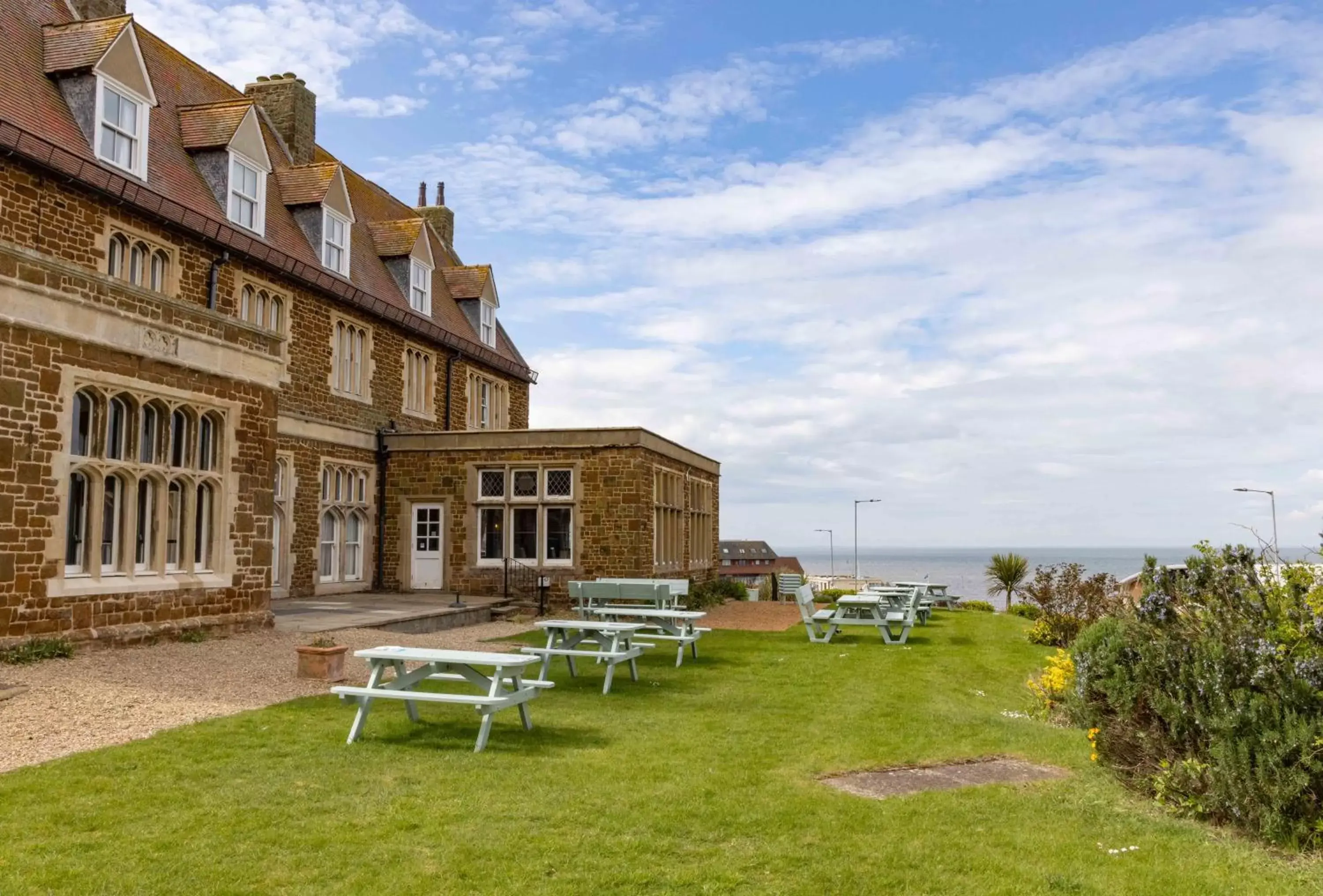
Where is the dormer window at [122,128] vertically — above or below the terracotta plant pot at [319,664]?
above

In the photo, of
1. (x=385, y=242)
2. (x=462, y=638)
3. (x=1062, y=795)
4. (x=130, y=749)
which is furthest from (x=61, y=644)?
(x=385, y=242)

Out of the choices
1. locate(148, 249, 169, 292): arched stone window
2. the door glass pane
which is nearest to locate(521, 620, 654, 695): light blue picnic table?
the door glass pane

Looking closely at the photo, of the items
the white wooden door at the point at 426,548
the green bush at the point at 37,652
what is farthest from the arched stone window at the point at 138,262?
the white wooden door at the point at 426,548

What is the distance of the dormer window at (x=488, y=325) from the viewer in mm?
31281

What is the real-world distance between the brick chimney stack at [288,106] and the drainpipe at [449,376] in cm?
611

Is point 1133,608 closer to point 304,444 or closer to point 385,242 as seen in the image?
point 304,444

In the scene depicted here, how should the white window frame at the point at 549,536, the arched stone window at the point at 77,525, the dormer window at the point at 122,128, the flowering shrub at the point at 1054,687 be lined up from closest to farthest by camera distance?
the flowering shrub at the point at 1054,687, the arched stone window at the point at 77,525, the dormer window at the point at 122,128, the white window frame at the point at 549,536

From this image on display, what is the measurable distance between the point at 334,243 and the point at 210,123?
4082mm

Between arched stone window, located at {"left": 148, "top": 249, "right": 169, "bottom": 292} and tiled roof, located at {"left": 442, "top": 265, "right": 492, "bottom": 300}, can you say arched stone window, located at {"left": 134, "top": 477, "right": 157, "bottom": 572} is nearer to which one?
arched stone window, located at {"left": 148, "top": 249, "right": 169, "bottom": 292}

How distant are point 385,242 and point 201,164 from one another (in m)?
7.64

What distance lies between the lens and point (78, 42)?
16453 millimetres

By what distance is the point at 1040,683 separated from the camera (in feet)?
37.3

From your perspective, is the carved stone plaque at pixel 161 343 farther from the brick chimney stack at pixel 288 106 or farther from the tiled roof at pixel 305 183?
the brick chimney stack at pixel 288 106

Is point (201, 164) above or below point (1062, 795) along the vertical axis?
above
